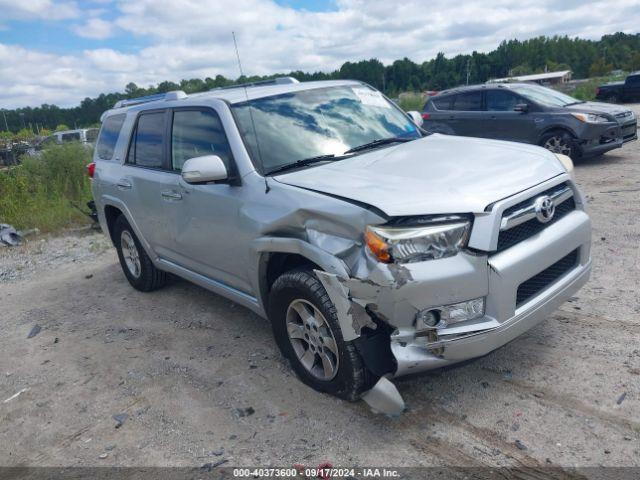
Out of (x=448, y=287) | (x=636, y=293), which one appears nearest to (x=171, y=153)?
(x=448, y=287)

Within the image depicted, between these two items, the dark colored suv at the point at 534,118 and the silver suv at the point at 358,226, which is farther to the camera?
the dark colored suv at the point at 534,118

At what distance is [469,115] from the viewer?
11.3 meters

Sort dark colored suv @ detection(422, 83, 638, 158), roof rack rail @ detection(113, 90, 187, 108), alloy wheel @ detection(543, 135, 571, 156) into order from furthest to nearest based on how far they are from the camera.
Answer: alloy wheel @ detection(543, 135, 571, 156) → dark colored suv @ detection(422, 83, 638, 158) → roof rack rail @ detection(113, 90, 187, 108)

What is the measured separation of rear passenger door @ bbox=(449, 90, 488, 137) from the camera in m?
11.2

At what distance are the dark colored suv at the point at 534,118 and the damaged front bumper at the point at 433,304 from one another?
800 centimetres

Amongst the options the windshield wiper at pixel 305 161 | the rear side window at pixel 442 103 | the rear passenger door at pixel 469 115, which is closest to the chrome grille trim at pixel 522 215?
the windshield wiper at pixel 305 161

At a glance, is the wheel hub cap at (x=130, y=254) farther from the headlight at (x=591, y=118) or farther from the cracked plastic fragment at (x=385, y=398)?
the headlight at (x=591, y=118)

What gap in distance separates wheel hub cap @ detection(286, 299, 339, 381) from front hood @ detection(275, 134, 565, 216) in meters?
0.77

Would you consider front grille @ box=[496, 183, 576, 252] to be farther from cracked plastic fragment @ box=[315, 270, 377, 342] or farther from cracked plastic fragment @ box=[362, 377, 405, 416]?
cracked plastic fragment @ box=[362, 377, 405, 416]

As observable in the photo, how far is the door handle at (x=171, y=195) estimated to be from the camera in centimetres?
444

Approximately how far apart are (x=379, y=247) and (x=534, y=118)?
8816mm

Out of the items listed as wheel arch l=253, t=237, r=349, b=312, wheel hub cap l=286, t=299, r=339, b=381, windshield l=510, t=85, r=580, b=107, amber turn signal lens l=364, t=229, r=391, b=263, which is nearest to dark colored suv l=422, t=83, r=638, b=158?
windshield l=510, t=85, r=580, b=107

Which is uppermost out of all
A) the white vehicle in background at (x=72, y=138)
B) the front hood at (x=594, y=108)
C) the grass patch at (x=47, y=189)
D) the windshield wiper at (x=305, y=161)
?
the windshield wiper at (x=305, y=161)

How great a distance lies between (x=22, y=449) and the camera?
338cm
